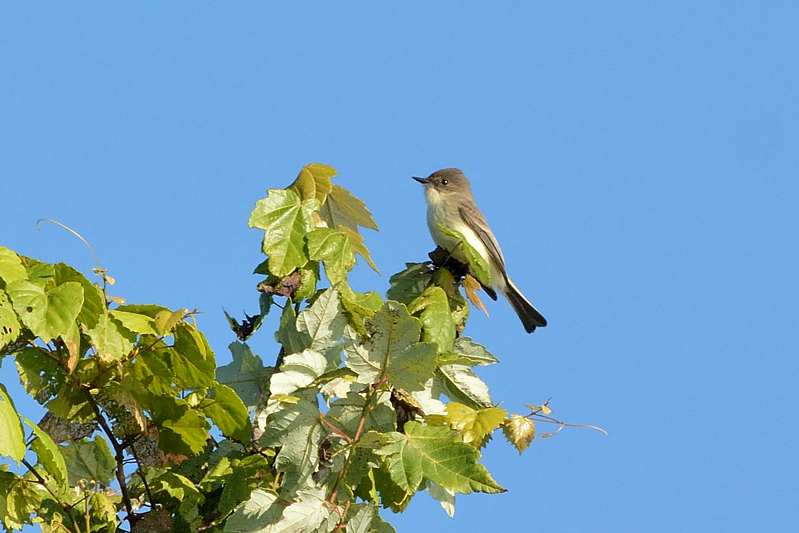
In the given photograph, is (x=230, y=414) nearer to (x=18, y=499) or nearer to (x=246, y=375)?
(x=246, y=375)

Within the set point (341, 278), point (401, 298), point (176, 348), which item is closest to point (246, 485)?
point (176, 348)

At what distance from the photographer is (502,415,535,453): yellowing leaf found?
13.8 feet

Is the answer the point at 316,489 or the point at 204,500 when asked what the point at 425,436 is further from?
the point at 204,500

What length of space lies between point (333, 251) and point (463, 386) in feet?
2.37

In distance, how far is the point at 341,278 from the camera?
4488 millimetres

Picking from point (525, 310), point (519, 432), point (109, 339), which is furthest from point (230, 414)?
point (525, 310)

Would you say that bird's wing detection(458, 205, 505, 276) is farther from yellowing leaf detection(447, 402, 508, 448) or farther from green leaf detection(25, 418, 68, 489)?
green leaf detection(25, 418, 68, 489)

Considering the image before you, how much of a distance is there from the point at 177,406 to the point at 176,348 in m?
0.28

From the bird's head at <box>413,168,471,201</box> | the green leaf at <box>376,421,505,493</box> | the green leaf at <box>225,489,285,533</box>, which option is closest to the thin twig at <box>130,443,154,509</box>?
the green leaf at <box>225,489,285,533</box>

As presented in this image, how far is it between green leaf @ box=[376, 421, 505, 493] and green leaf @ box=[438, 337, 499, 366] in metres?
0.51

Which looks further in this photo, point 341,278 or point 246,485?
point 341,278

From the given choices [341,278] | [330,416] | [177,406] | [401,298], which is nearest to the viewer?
[330,416]

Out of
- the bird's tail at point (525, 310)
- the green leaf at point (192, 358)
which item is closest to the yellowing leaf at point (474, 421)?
the green leaf at point (192, 358)

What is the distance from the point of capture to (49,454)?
3.87 m
